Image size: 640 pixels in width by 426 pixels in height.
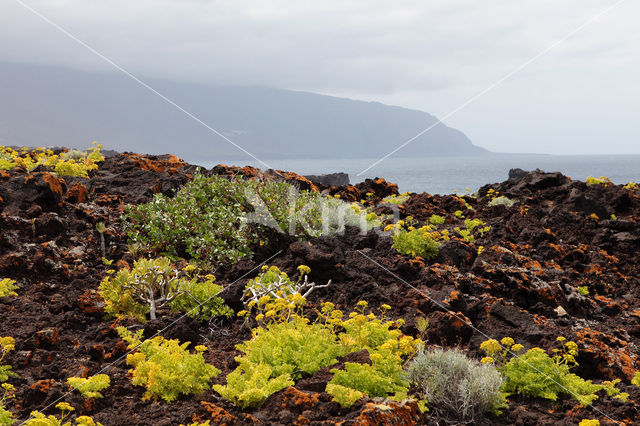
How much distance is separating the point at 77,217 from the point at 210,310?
11.9 feet

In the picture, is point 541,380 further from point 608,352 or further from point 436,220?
point 436,220

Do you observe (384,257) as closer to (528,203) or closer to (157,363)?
(157,363)

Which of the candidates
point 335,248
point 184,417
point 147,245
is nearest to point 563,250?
point 335,248

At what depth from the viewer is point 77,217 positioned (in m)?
8.25

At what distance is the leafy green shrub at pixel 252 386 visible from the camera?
372 centimetres

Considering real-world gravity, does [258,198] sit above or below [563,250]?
above

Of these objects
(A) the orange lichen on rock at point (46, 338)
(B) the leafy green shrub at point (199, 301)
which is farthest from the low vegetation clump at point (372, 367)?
(A) the orange lichen on rock at point (46, 338)

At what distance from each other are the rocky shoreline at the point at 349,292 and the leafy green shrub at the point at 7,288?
133 mm

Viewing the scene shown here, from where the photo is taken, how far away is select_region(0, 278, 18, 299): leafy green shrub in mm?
5926

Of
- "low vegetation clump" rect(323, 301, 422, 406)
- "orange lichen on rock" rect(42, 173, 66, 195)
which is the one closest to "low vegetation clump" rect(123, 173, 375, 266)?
"orange lichen on rock" rect(42, 173, 66, 195)

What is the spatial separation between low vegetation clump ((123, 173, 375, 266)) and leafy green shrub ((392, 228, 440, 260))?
0.74 m

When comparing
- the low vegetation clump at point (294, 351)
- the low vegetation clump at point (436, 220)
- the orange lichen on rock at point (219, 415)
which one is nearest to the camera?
the orange lichen on rock at point (219, 415)

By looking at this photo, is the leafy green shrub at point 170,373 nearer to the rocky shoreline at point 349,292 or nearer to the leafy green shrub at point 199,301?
the rocky shoreline at point 349,292

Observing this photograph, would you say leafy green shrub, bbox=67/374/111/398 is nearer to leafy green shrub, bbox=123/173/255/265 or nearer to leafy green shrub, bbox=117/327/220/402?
leafy green shrub, bbox=117/327/220/402
